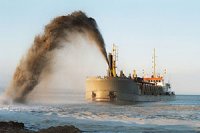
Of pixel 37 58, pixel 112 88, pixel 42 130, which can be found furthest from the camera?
pixel 112 88

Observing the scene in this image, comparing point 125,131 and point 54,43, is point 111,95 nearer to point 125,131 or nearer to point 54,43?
point 54,43

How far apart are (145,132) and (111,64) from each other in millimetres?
46270

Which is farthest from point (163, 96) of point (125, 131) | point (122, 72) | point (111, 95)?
point (125, 131)

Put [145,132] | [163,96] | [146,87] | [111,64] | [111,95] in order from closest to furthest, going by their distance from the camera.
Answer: [145,132] < [111,95] < [111,64] < [146,87] < [163,96]

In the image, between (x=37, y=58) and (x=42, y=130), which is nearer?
(x=42, y=130)

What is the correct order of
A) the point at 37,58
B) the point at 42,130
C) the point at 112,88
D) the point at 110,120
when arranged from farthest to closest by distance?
the point at 112,88 → the point at 37,58 → the point at 110,120 → the point at 42,130

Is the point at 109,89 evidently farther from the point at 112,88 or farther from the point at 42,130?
the point at 42,130

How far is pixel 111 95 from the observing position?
209 ft

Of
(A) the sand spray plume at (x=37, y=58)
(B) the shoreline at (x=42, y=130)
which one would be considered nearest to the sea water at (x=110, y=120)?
(B) the shoreline at (x=42, y=130)

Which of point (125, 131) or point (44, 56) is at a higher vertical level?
point (44, 56)

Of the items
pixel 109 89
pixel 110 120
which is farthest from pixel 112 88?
pixel 110 120

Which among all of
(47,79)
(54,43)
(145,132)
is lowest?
(145,132)

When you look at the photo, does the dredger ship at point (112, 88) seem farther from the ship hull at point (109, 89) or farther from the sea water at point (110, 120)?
the sea water at point (110, 120)

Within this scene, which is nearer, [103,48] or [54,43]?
[54,43]
